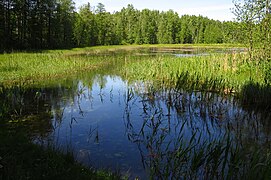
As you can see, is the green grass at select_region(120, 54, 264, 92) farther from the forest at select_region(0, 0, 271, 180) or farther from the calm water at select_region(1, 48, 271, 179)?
the calm water at select_region(1, 48, 271, 179)

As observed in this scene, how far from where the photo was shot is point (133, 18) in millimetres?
90062

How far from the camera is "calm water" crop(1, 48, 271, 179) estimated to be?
5.93 meters

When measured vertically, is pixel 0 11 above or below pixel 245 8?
above

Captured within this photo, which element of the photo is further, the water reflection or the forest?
the water reflection

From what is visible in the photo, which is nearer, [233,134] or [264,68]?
[233,134]

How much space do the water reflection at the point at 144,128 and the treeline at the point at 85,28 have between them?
7422 mm

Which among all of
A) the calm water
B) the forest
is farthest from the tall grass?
the calm water

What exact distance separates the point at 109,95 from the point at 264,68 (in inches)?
313

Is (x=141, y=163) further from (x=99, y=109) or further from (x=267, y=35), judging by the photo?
(x=267, y=35)

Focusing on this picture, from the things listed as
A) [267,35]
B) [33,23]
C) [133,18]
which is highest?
[133,18]

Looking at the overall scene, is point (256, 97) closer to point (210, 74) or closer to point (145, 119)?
point (210, 74)

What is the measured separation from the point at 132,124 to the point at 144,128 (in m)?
0.56

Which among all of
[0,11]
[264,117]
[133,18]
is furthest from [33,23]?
[133,18]

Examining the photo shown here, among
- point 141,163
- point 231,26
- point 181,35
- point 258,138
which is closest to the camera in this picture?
point 141,163
